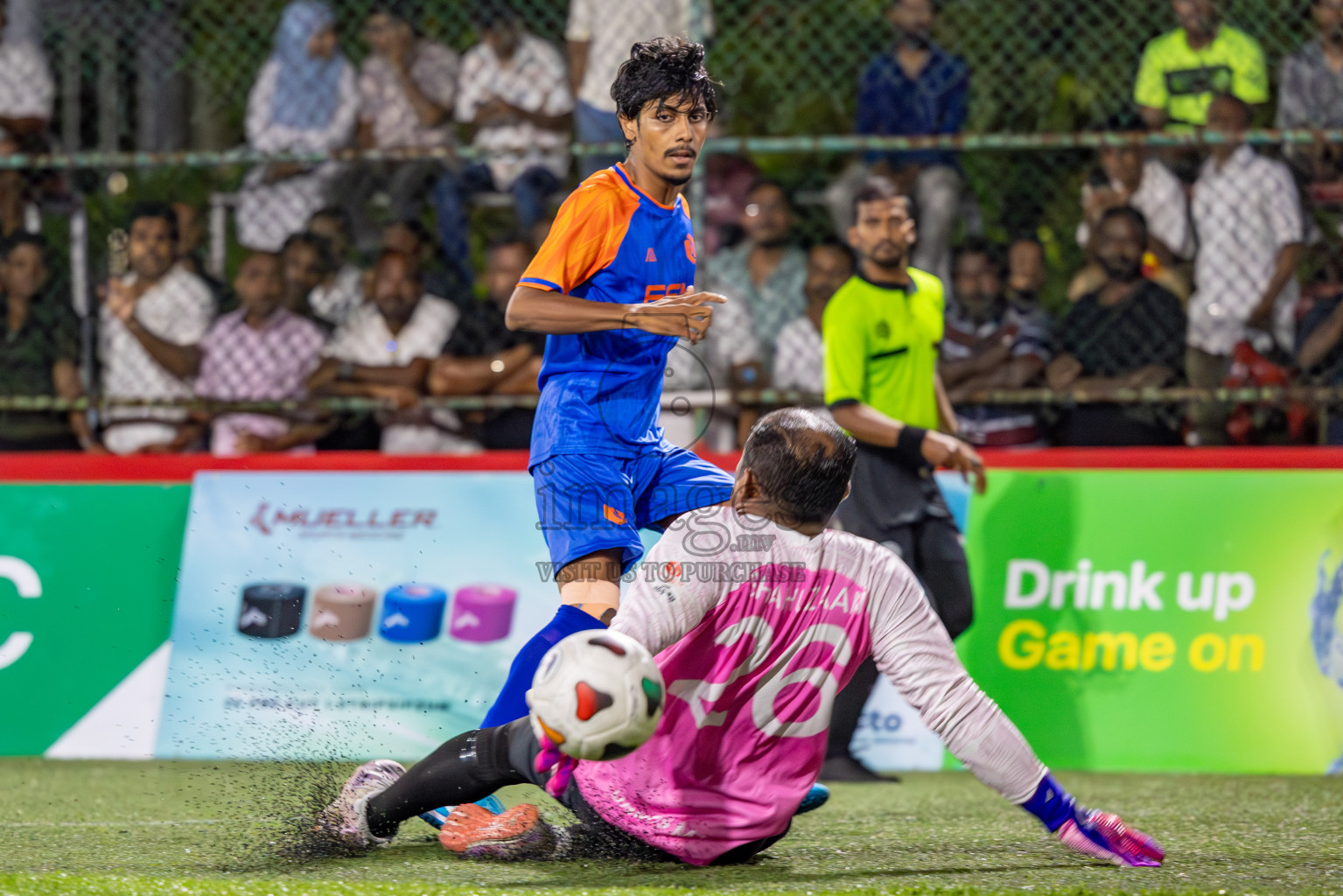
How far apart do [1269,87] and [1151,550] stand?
8.22ft

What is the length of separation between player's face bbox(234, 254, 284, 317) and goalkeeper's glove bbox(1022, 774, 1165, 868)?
16.3 feet

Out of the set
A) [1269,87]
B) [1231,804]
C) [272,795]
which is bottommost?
[272,795]

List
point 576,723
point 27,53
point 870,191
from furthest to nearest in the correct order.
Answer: point 27,53 → point 870,191 → point 576,723

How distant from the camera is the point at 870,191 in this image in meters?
5.32

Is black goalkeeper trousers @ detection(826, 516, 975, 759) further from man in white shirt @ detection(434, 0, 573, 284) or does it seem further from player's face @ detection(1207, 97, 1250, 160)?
man in white shirt @ detection(434, 0, 573, 284)

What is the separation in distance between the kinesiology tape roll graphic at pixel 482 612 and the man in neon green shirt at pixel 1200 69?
3.69 meters

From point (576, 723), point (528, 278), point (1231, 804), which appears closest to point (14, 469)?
point (528, 278)

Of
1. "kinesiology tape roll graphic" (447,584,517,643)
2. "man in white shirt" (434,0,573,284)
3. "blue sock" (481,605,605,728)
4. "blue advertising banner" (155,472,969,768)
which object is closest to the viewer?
"blue sock" (481,605,605,728)

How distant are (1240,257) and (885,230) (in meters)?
2.16

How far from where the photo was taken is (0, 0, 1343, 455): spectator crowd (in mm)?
6477

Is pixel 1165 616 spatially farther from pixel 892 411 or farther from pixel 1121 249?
pixel 1121 249

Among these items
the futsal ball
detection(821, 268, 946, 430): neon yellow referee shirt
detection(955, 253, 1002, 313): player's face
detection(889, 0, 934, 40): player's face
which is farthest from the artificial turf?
detection(889, 0, 934, 40): player's face

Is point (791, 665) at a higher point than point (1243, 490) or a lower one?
lower

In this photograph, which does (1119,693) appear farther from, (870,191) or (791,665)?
(791,665)
